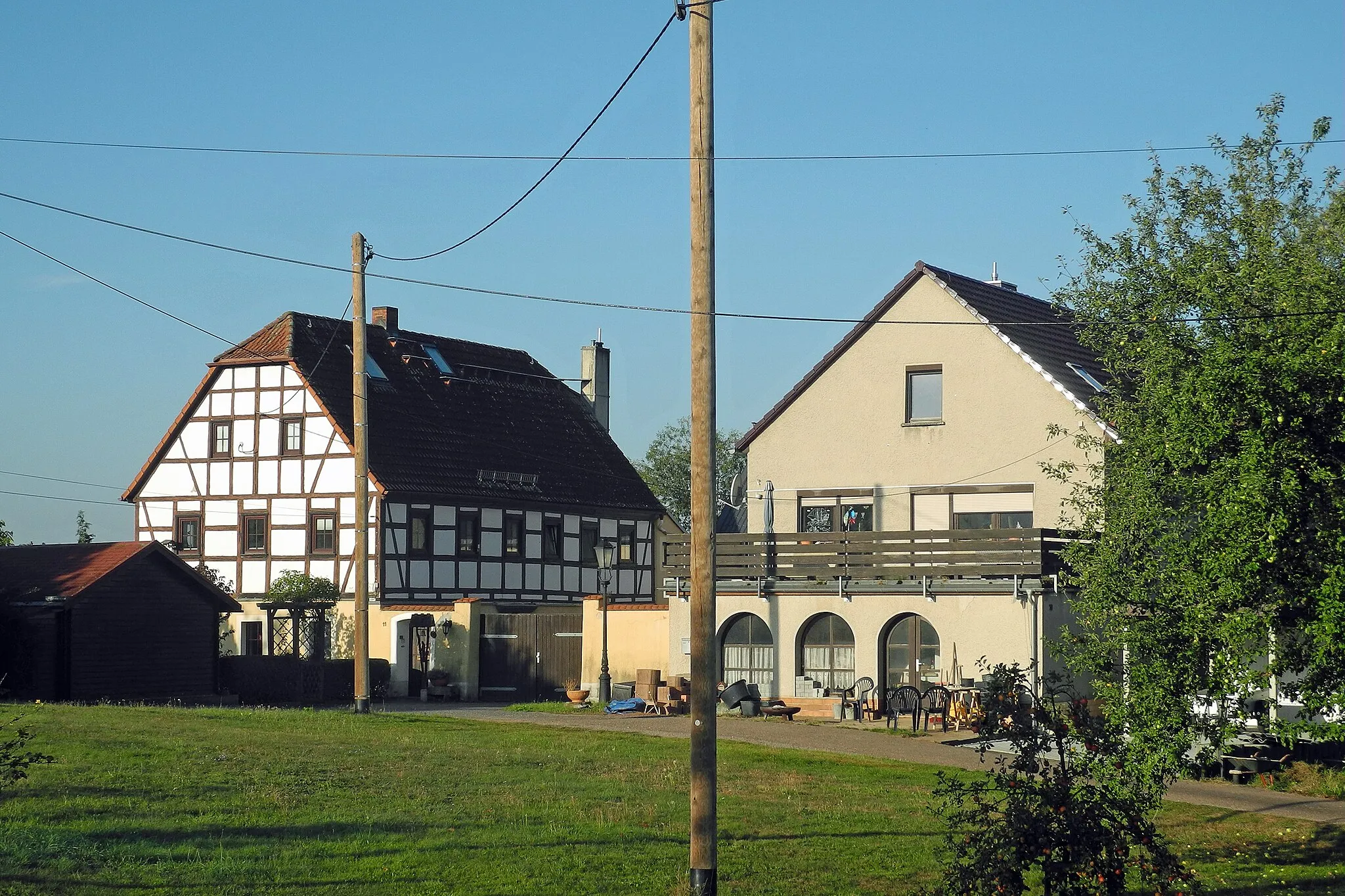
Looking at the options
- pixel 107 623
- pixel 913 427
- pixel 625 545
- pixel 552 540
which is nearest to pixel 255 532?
pixel 552 540

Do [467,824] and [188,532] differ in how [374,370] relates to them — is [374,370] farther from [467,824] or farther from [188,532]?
[467,824]

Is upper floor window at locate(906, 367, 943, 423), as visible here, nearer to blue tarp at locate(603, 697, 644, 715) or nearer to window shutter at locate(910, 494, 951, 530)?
window shutter at locate(910, 494, 951, 530)

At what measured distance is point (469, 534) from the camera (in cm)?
4309

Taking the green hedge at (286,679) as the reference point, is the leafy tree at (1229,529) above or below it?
above

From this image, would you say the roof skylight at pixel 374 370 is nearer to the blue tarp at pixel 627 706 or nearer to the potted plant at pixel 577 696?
the potted plant at pixel 577 696

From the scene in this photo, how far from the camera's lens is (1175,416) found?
1251 cm

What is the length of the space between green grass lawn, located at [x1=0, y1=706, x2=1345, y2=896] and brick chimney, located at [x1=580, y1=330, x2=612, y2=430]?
1367 inches

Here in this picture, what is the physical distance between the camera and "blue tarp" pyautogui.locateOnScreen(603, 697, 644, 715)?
96.6 ft

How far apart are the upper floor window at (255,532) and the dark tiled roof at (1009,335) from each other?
1537cm

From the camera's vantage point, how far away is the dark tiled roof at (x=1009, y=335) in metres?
30.4

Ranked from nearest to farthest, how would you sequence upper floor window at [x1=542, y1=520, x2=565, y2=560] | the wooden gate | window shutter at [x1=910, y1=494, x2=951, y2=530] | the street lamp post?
window shutter at [x1=910, y1=494, x2=951, y2=530], the street lamp post, the wooden gate, upper floor window at [x1=542, y1=520, x2=565, y2=560]

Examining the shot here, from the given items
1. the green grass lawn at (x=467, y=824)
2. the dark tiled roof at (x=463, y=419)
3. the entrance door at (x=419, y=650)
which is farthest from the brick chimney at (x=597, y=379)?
the green grass lawn at (x=467, y=824)

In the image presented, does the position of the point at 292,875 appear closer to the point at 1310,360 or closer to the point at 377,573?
the point at 1310,360

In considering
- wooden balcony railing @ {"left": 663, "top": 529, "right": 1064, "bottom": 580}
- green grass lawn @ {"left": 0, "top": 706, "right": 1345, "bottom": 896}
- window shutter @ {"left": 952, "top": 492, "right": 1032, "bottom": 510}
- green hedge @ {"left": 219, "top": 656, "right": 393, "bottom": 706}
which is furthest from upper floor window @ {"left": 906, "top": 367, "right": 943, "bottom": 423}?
green hedge @ {"left": 219, "top": 656, "right": 393, "bottom": 706}
